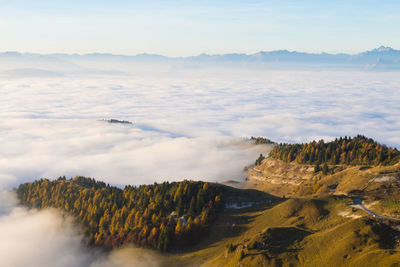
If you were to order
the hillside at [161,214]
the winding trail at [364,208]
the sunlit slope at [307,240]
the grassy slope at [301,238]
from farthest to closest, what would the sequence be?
the hillside at [161,214] < the winding trail at [364,208] < the grassy slope at [301,238] < the sunlit slope at [307,240]

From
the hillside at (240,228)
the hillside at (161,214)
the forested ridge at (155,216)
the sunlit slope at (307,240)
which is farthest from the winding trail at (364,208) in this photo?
the forested ridge at (155,216)

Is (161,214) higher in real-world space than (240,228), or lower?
lower

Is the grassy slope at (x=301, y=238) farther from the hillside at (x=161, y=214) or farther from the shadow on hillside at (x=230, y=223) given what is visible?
the hillside at (x=161, y=214)

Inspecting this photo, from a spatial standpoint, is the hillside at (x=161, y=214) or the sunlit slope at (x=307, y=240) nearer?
the sunlit slope at (x=307, y=240)

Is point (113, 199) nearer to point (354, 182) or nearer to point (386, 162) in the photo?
point (354, 182)

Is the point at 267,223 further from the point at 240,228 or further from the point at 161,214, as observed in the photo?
the point at 161,214

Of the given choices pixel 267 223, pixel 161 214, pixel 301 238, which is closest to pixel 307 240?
pixel 301 238

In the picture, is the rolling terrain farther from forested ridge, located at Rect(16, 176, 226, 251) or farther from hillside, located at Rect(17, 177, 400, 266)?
forested ridge, located at Rect(16, 176, 226, 251)

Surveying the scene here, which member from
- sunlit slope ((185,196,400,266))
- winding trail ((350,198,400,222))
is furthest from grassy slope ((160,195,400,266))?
winding trail ((350,198,400,222))
